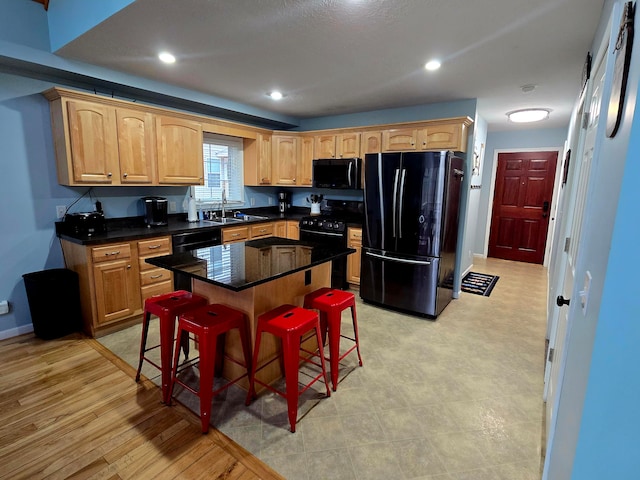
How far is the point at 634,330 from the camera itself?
2.42ft

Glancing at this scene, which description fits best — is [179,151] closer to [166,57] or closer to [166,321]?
[166,57]

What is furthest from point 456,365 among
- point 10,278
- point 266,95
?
point 10,278

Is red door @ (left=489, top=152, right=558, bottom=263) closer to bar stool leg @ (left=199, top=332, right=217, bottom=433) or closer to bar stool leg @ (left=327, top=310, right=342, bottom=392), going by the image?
bar stool leg @ (left=327, top=310, right=342, bottom=392)

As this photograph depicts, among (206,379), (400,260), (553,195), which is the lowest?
(206,379)

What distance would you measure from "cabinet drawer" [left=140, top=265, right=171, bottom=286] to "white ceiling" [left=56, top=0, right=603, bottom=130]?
193 cm

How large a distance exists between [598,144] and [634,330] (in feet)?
2.68

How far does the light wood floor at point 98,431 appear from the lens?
65.3 inches

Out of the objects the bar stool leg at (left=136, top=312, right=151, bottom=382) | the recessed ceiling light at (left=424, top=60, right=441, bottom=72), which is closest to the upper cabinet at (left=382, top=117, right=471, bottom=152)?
the recessed ceiling light at (left=424, top=60, right=441, bottom=72)

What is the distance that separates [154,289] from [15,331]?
1.18m

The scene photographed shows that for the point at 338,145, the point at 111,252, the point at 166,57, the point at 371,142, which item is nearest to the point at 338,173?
the point at 338,145

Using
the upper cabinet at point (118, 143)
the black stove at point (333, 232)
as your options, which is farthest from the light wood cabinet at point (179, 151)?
the black stove at point (333, 232)

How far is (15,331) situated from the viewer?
9.71 ft

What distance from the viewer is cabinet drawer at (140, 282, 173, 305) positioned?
10.6 feet

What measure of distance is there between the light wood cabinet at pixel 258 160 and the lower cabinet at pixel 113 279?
182 cm
